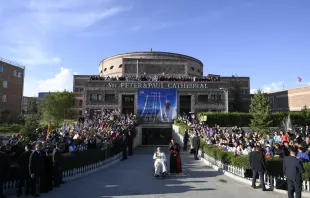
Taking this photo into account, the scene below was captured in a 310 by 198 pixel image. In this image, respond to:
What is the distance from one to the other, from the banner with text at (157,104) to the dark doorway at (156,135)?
1.55 metres

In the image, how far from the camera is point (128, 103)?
39031 millimetres

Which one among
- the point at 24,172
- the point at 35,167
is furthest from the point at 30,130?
the point at 35,167

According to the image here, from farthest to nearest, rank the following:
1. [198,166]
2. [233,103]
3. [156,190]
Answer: [233,103] < [198,166] < [156,190]

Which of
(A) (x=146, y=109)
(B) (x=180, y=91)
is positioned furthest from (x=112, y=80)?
(B) (x=180, y=91)

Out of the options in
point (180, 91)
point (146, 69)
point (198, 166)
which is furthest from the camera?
point (146, 69)

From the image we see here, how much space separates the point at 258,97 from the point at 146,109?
2090cm

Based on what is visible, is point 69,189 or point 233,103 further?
point 233,103

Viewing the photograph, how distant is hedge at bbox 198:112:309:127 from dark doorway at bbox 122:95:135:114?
1202 cm

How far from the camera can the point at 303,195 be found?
28.3 feet

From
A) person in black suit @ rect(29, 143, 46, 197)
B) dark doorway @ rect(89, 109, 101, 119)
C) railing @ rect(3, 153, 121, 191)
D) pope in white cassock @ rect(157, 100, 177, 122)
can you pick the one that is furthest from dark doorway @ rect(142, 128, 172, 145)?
person in black suit @ rect(29, 143, 46, 197)

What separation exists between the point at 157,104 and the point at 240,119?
41.5 ft

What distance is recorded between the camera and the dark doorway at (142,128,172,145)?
1339 inches

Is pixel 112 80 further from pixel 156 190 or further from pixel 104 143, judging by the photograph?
pixel 156 190

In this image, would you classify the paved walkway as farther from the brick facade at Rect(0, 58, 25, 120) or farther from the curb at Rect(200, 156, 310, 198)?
the brick facade at Rect(0, 58, 25, 120)
